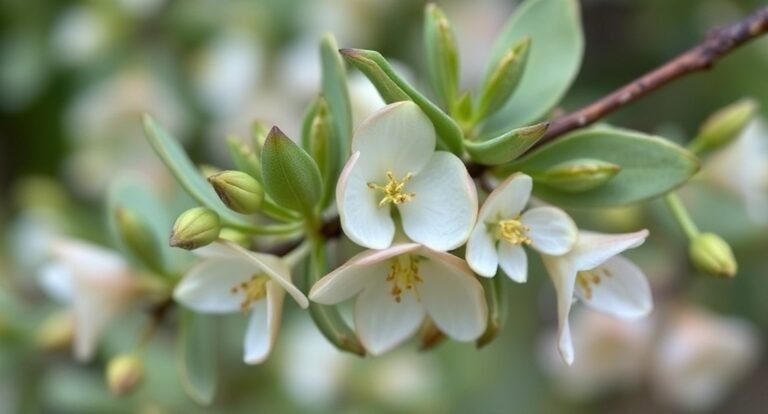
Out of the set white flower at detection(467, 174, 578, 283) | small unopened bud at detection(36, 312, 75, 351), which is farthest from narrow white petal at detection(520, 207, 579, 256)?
small unopened bud at detection(36, 312, 75, 351)

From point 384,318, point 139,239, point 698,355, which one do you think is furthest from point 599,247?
point 698,355

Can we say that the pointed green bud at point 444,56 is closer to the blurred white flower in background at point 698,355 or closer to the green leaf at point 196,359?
the green leaf at point 196,359

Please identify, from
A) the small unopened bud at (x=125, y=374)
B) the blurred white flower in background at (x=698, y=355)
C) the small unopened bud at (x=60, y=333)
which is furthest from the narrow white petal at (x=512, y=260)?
the blurred white flower in background at (x=698, y=355)

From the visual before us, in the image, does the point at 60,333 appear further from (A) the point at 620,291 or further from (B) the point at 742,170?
(B) the point at 742,170

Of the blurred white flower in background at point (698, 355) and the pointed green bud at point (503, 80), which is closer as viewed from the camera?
the pointed green bud at point (503, 80)

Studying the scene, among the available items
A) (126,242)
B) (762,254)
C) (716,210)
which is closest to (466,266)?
(126,242)

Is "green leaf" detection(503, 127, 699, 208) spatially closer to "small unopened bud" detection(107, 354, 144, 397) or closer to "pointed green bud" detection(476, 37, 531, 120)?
"pointed green bud" detection(476, 37, 531, 120)
